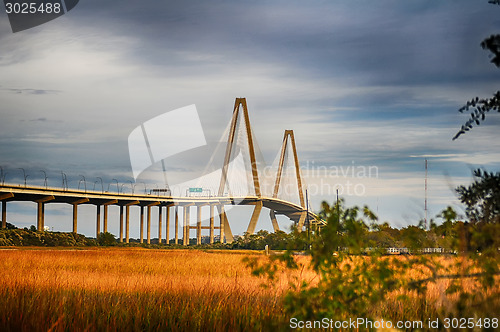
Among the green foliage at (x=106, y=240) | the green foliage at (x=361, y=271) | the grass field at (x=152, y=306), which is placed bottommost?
the green foliage at (x=106, y=240)

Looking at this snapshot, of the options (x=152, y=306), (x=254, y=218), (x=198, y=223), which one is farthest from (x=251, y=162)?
(x=152, y=306)

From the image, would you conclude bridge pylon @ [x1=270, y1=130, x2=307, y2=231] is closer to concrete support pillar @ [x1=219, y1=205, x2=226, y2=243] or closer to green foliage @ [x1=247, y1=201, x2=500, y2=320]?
concrete support pillar @ [x1=219, y1=205, x2=226, y2=243]

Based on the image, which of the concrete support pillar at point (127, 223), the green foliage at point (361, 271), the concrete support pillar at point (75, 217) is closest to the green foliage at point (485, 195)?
the green foliage at point (361, 271)

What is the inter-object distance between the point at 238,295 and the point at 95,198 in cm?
8384

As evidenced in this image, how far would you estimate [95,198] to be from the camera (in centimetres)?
9456

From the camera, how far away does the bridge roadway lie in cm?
8281

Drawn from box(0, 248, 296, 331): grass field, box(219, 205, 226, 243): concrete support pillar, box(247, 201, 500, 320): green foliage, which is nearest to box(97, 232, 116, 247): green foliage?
box(219, 205, 226, 243): concrete support pillar

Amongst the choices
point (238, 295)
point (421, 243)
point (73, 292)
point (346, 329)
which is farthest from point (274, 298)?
point (421, 243)

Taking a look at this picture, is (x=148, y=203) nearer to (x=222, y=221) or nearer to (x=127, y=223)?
(x=127, y=223)

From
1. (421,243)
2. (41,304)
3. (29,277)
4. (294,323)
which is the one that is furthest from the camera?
(29,277)

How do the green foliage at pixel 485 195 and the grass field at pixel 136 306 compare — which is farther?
the grass field at pixel 136 306

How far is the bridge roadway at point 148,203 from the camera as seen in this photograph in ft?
272

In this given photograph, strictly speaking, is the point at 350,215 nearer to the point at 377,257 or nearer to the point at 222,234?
the point at 377,257

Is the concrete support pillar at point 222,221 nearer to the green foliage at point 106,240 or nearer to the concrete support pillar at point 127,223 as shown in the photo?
the green foliage at point 106,240
